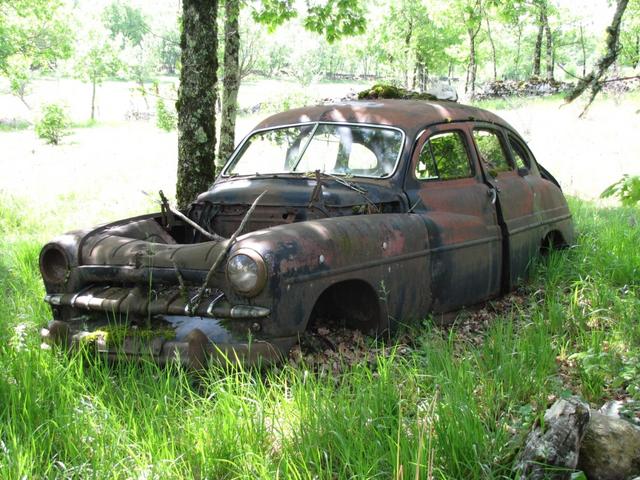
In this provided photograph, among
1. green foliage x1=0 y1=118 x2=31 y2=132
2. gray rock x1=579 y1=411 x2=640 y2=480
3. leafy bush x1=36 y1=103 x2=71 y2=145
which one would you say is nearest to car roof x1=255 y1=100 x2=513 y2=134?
gray rock x1=579 y1=411 x2=640 y2=480

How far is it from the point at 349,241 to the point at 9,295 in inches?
143

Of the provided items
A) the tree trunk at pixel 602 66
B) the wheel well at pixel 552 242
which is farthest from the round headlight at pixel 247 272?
the tree trunk at pixel 602 66

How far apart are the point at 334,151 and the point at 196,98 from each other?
2.84 metres

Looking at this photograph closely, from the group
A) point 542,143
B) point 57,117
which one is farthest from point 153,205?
point 57,117

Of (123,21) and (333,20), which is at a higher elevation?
(123,21)

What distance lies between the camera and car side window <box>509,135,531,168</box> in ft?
20.7

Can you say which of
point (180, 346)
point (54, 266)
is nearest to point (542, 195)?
point (180, 346)

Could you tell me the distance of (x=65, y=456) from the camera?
2773 millimetres

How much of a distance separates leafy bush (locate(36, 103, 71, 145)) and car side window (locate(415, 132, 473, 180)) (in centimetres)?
Answer: 2685

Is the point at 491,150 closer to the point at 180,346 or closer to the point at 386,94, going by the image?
the point at 386,94

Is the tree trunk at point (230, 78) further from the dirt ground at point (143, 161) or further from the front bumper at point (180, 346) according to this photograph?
the front bumper at point (180, 346)

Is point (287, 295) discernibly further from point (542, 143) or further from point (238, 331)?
point (542, 143)

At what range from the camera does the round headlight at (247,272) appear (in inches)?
136

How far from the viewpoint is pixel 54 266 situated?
4.41 metres
